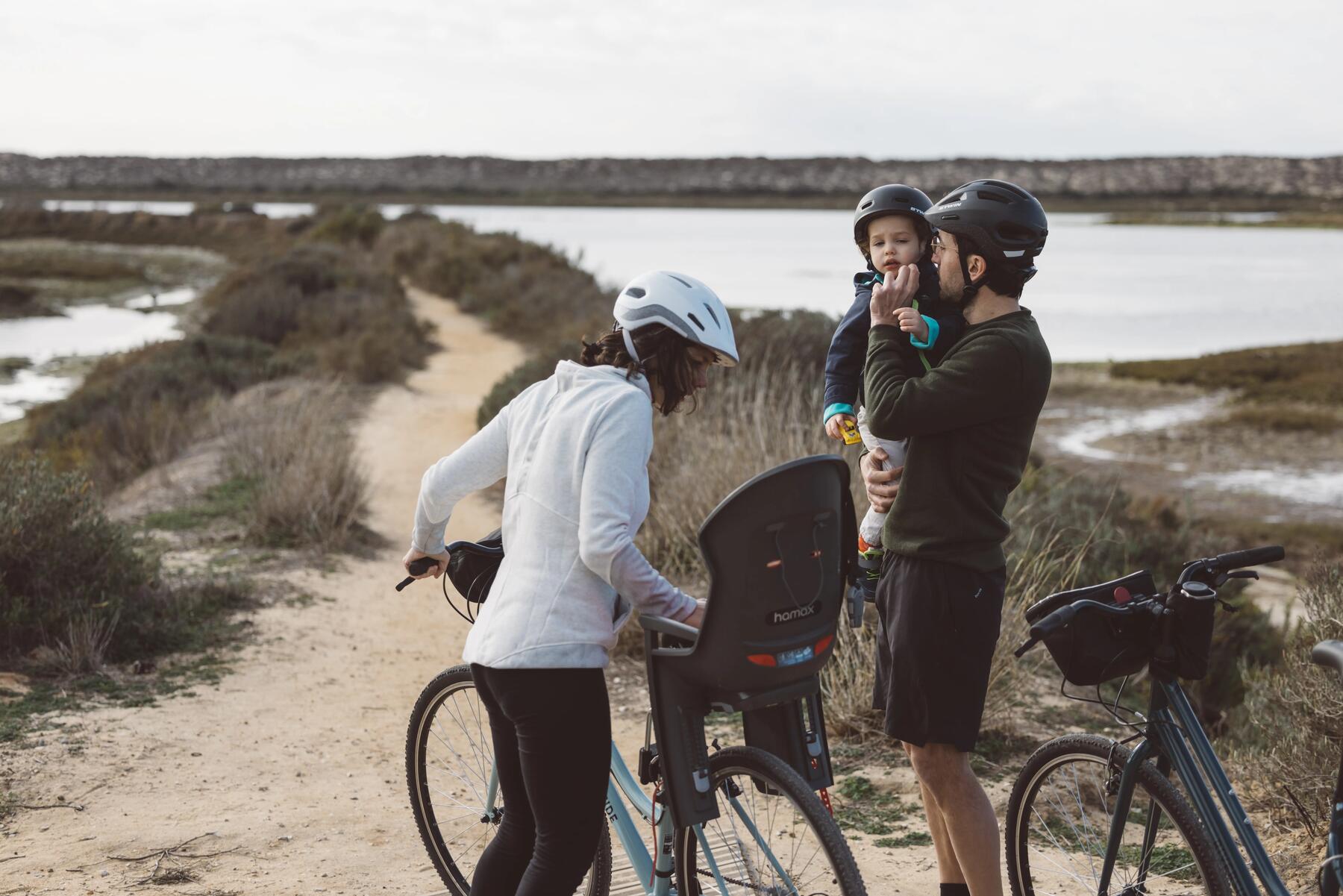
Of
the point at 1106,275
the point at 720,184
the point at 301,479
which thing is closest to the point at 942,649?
the point at 301,479

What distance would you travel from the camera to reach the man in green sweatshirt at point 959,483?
2666mm

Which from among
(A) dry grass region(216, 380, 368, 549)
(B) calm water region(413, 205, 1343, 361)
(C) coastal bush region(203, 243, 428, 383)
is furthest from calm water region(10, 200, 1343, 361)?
(A) dry grass region(216, 380, 368, 549)

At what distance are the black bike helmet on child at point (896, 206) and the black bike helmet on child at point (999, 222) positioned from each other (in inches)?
10.2

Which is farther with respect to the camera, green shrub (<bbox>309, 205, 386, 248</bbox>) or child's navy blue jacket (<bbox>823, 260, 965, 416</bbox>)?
green shrub (<bbox>309, 205, 386, 248</bbox>)

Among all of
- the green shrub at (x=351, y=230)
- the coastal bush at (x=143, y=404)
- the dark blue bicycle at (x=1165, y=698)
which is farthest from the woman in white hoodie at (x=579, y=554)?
the green shrub at (x=351, y=230)

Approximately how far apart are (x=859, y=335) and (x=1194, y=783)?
1294 mm

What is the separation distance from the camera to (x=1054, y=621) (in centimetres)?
246

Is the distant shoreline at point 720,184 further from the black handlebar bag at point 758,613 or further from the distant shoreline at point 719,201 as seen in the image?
the black handlebar bag at point 758,613

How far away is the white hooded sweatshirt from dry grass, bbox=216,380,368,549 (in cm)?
650

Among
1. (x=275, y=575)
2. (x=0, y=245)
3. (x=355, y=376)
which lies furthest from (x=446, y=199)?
(x=275, y=575)

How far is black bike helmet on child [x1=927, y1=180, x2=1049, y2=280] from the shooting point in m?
2.68

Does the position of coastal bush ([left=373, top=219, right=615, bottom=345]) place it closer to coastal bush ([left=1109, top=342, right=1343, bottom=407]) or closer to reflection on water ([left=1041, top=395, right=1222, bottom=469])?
reflection on water ([left=1041, top=395, right=1222, bottom=469])

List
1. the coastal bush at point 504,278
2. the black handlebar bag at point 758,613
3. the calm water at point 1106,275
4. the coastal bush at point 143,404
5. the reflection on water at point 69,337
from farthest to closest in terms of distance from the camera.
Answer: the calm water at point 1106,275 < the coastal bush at point 504,278 < the reflection on water at point 69,337 < the coastal bush at point 143,404 < the black handlebar bag at point 758,613

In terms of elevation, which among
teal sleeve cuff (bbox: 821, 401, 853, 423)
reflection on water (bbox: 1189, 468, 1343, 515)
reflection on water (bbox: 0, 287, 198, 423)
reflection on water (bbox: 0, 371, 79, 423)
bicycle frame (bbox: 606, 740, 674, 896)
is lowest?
reflection on water (bbox: 1189, 468, 1343, 515)
